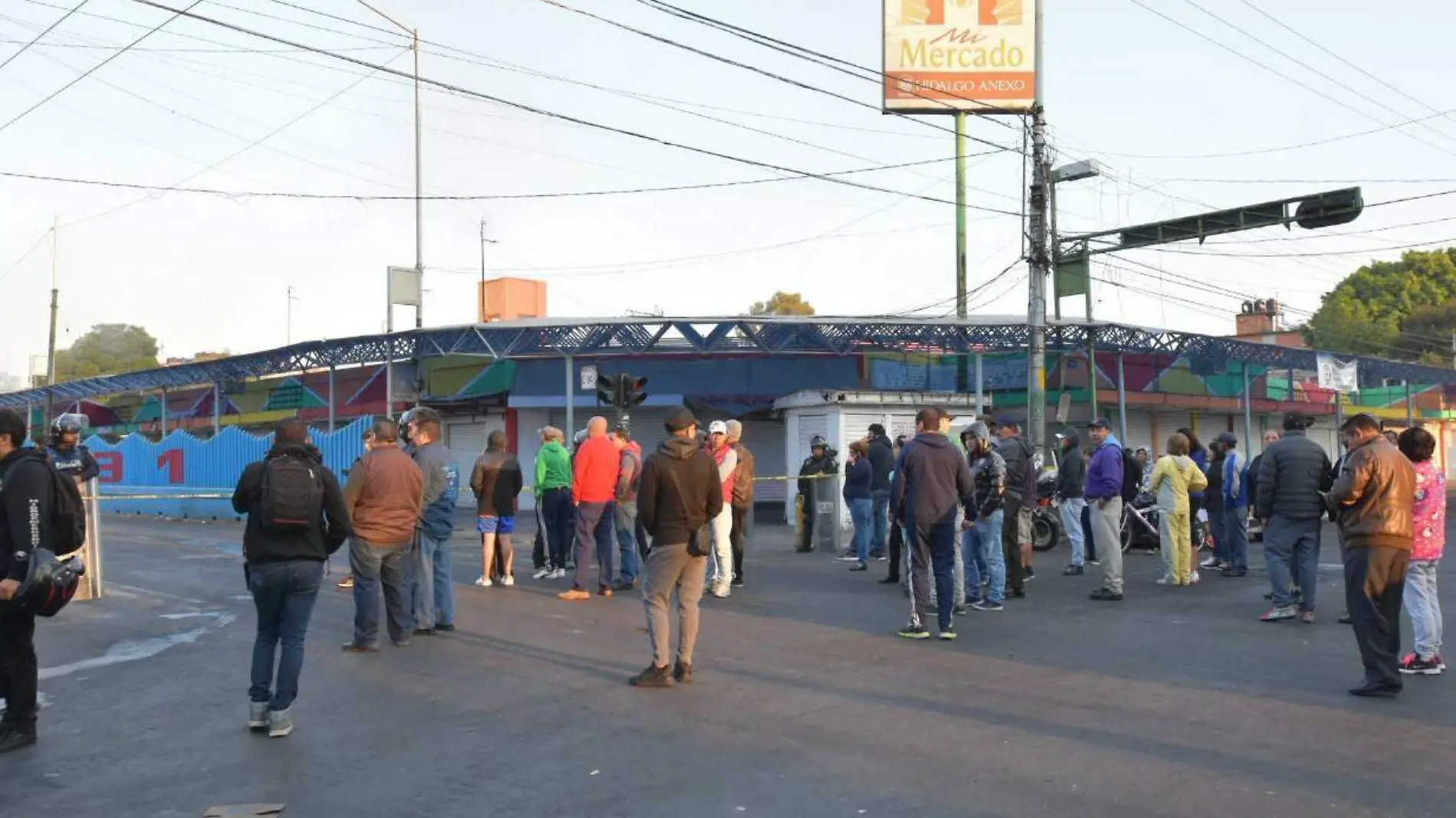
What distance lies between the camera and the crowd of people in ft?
20.9

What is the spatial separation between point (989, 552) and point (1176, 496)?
2585 millimetres

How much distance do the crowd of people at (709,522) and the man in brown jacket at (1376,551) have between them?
0.01 metres

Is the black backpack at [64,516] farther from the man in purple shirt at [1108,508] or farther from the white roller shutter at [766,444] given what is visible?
the white roller shutter at [766,444]

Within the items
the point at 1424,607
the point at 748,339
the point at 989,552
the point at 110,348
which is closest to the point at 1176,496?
the point at 989,552

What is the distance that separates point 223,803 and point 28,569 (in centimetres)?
168

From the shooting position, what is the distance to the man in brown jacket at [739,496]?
1292 centimetres

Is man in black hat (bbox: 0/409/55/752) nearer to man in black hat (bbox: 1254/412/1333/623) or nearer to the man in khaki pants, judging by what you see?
the man in khaki pants

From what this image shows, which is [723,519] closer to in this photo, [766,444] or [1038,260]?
[1038,260]

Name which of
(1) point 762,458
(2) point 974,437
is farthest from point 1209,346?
(2) point 974,437

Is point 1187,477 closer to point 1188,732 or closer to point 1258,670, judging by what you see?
point 1258,670

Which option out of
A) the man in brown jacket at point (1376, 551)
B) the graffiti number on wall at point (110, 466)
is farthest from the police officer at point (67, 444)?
the graffiti number on wall at point (110, 466)

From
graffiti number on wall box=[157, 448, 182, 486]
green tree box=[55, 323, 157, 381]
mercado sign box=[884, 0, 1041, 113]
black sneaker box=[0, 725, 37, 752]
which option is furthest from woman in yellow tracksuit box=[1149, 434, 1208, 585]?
green tree box=[55, 323, 157, 381]

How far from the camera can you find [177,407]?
140 ft

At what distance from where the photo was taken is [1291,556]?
1008 cm
